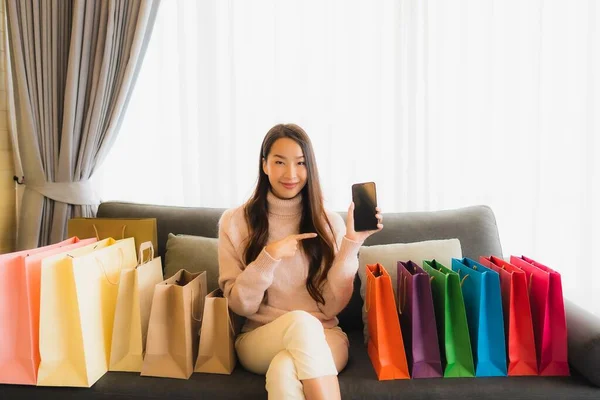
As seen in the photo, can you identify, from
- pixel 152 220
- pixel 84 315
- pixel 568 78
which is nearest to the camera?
pixel 84 315

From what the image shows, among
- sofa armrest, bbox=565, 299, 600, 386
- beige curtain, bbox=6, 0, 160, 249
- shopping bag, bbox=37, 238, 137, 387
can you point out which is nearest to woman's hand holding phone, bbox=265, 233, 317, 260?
shopping bag, bbox=37, 238, 137, 387

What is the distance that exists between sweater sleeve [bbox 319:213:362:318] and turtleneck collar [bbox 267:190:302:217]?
0.20 m

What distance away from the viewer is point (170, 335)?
1.59 m

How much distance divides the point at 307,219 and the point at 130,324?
2.27 feet

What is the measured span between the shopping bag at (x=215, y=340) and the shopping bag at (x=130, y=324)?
7.9 inches

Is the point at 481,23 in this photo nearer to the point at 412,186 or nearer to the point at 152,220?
the point at 412,186

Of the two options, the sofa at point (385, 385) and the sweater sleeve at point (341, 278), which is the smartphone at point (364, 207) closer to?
the sweater sleeve at point (341, 278)

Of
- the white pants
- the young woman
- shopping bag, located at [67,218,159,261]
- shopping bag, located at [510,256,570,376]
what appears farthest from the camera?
shopping bag, located at [67,218,159,261]

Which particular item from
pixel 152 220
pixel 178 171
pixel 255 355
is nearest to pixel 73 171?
pixel 178 171

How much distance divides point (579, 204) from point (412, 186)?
780 mm

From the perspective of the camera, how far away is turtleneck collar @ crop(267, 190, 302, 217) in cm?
180

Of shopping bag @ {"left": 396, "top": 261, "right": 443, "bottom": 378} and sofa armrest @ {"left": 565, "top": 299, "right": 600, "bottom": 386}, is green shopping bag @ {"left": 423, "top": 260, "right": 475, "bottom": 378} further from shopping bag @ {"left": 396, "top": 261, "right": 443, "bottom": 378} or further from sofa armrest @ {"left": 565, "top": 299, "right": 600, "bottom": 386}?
sofa armrest @ {"left": 565, "top": 299, "right": 600, "bottom": 386}

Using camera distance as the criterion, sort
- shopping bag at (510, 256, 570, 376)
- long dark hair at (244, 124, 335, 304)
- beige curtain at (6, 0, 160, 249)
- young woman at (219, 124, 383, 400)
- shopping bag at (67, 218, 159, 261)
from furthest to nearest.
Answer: beige curtain at (6, 0, 160, 249), shopping bag at (67, 218, 159, 261), long dark hair at (244, 124, 335, 304), young woman at (219, 124, 383, 400), shopping bag at (510, 256, 570, 376)

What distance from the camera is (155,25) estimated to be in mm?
2541
